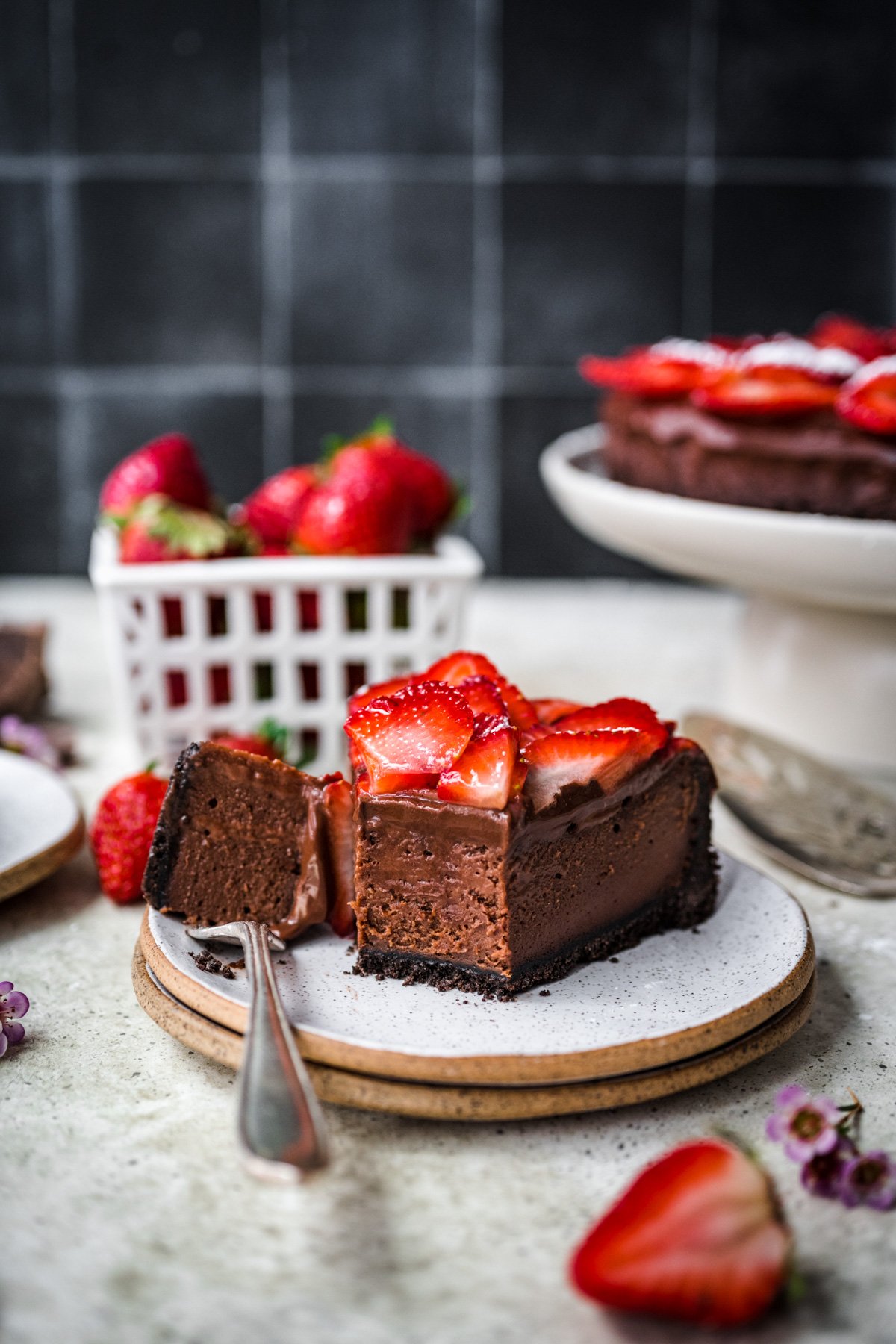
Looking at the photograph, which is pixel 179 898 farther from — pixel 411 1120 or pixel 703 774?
pixel 703 774

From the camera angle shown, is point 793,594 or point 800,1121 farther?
point 793,594

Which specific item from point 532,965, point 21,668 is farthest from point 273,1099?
point 21,668

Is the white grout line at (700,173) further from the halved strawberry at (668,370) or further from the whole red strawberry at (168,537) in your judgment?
the whole red strawberry at (168,537)

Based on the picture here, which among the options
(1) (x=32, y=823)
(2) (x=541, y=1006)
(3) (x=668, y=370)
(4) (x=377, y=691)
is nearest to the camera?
(2) (x=541, y=1006)

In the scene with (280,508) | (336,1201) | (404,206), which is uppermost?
(404,206)

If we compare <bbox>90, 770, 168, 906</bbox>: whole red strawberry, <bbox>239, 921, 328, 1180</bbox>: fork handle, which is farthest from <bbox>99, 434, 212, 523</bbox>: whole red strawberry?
<bbox>239, 921, 328, 1180</bbox>: fork handle

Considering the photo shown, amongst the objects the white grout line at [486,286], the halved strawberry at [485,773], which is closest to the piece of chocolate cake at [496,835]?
the halved strawberry at [485,773]

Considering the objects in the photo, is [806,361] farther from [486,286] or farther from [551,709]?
[486,286]
